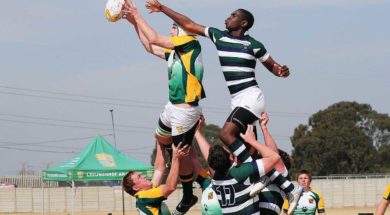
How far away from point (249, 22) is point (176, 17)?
0.94m

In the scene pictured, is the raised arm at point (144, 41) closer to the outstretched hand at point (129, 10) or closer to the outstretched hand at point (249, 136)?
the outstretched hand at point (129, 10)

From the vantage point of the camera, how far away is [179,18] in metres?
11.2

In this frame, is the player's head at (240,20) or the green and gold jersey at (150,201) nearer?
the player's head at (240,20)

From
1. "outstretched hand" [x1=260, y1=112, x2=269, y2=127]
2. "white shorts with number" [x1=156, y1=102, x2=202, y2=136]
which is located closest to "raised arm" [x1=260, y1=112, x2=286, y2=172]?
"outstretched hand" [x1=260, y1=112, x2=269, y2=127]

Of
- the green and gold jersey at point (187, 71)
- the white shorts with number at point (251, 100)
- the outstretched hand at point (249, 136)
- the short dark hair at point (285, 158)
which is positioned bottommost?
the short dark hair at point (285, 158)

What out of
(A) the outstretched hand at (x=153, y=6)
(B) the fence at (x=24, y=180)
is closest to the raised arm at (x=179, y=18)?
(A) the outstretched hand at (x=153, y=6)

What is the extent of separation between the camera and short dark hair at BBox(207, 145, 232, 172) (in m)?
9.95

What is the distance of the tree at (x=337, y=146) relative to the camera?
94.8 metres

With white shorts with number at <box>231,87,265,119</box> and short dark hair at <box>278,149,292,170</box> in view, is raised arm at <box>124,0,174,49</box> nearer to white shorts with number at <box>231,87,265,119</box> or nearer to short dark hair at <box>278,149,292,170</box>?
white shorts with number at <box>231,87,265,119</box>

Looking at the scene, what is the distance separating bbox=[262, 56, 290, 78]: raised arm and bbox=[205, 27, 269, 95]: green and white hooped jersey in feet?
0.41

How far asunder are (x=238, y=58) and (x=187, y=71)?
84 cm

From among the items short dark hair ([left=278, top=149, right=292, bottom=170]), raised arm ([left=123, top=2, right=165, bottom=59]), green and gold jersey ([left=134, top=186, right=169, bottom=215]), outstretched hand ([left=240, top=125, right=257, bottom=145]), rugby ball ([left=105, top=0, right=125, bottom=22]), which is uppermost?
rugby ball ([left=105, top=0, right=125, bottom=22])

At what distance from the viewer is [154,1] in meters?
11.3

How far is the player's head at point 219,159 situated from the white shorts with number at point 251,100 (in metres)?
1.06
